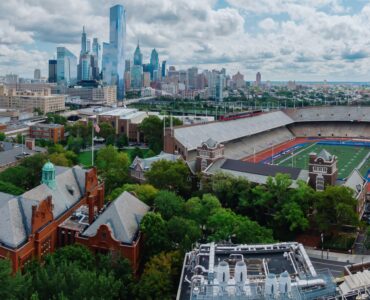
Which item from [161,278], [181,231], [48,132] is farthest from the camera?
[48,132]

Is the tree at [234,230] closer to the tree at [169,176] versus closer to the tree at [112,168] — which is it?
the tree at [169,176]

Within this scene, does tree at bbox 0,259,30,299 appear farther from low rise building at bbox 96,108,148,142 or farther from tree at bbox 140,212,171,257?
low rise building at bbox 96,108,148,142

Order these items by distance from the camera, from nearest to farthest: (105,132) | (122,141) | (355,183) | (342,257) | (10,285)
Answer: (10,285) < (342,257) < (355,183) < (122,141) < (105,132)

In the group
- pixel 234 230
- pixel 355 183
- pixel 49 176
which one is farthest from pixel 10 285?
pixel 355 183

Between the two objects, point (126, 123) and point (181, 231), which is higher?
point (126, 123)

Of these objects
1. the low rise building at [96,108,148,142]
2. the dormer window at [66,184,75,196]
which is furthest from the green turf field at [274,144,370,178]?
the dormer window at [66,184,75,196]

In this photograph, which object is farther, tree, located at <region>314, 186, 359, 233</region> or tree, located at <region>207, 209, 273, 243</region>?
tree, located at <region>314, 186, 359, 233</region>

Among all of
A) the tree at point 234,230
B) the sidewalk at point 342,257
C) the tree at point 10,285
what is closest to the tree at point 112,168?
the tree at point 234,230

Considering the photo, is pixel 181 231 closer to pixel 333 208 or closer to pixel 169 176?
pixel 333 208
